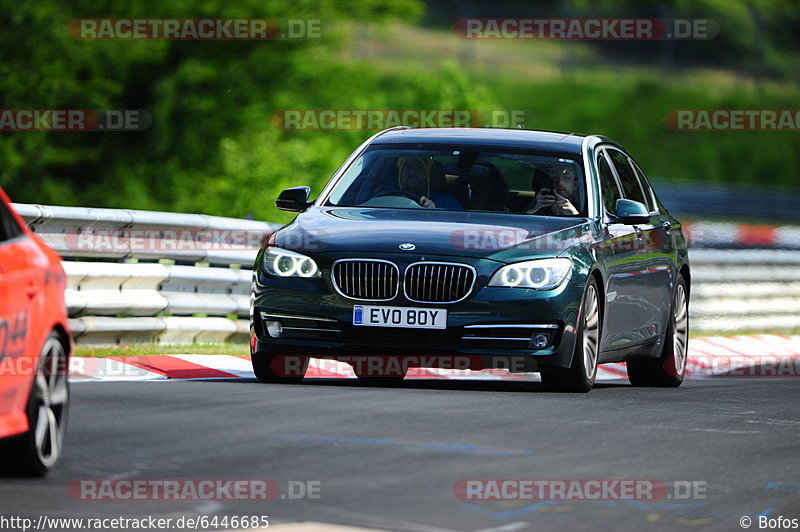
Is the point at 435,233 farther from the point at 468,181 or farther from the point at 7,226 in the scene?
the point at 7,226

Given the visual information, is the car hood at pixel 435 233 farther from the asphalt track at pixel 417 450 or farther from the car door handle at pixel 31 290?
the car door handle at pixel 31 290

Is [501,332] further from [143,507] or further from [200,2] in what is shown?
[200,2]

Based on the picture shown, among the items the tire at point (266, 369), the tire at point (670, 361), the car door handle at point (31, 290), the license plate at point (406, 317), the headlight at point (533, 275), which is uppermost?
the car door handle at point (31, 290)

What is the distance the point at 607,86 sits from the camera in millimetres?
71000

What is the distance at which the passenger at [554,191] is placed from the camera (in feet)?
40.9

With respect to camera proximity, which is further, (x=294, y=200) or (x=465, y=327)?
(x=294, y=200)

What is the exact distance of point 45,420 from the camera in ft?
24.9

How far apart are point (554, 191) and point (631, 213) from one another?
55cm

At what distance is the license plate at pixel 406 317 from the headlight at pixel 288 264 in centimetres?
44
